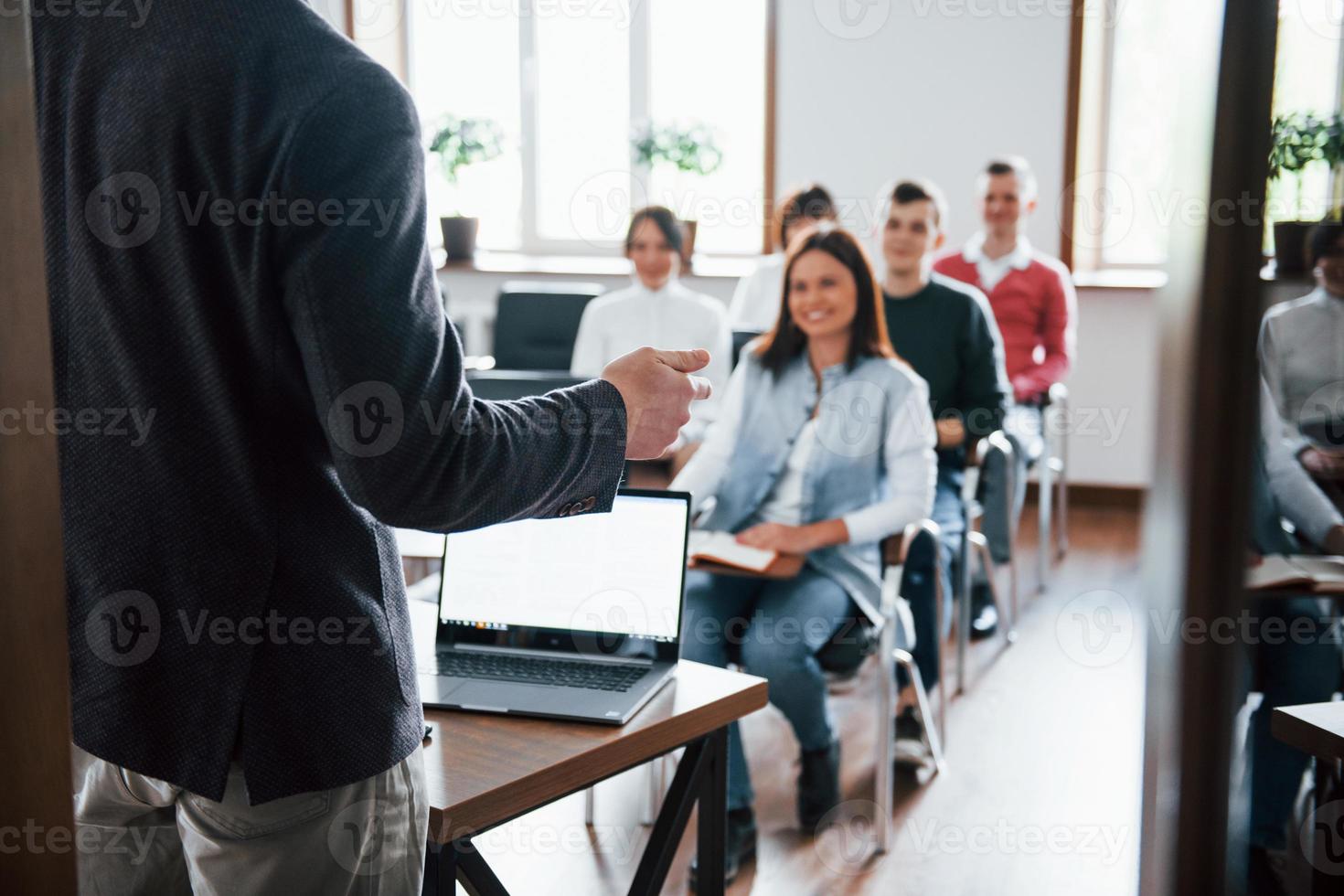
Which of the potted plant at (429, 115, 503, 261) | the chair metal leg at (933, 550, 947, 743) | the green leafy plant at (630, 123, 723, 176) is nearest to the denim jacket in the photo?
the chair metal leg at (933, 550, 947, 743)

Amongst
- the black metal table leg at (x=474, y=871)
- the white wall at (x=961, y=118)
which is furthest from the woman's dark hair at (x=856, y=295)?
the white wall at (x=961, y=118)

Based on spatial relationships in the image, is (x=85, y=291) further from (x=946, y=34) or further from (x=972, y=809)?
(x=946, y=34)

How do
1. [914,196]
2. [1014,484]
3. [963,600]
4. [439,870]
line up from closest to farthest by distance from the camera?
[439,870], [963,600], [914,196], [1014,484]

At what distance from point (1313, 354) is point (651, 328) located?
12.2 ft

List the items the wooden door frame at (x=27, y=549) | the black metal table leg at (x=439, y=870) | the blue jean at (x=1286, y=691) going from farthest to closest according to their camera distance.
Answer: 1. the black metal table leg at (x=439, y=870)
2. the blue jean at (x=1286, y=691)
3. the wooden door frame at (x=27, y=549)

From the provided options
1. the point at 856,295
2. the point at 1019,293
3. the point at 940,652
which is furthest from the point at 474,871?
the point at 1019,293

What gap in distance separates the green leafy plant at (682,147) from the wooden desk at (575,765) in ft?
15.7

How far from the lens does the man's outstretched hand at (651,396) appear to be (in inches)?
38.7

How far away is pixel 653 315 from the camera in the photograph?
171 inches

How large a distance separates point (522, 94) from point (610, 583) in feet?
17.5

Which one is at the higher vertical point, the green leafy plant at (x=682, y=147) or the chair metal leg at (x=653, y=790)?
the green leafy plant at (x=682, y=147)

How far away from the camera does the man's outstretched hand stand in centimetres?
98

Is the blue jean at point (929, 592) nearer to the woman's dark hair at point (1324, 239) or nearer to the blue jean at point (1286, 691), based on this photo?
the blue jean at point (1286, 691)

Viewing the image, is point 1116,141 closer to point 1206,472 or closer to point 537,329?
point 537,329
